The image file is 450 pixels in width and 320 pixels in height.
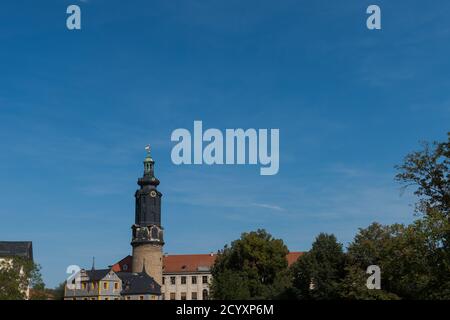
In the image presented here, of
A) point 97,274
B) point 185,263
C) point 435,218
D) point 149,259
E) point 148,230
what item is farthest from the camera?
point 185,263

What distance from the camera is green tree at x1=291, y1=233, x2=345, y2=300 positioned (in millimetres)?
73688

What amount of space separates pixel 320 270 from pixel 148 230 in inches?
2771

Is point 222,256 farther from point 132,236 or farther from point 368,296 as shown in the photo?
point 368,296

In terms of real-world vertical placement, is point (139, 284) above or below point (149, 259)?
below

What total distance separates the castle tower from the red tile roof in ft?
39.7

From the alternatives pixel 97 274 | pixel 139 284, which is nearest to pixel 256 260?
pixel 139 284

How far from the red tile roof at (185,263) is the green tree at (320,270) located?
236ft

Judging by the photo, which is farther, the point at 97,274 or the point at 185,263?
the point at 185,263

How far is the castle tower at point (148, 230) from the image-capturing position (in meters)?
137

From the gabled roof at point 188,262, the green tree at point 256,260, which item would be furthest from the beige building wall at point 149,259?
the green tree at point 256,260

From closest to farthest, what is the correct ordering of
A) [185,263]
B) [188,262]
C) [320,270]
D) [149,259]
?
[320,270], [149,259], [185,263], [188,262]

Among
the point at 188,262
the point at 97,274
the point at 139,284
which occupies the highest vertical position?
the point at 188,262

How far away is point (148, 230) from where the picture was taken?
458ft

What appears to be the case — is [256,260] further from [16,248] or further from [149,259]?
[149,259]
